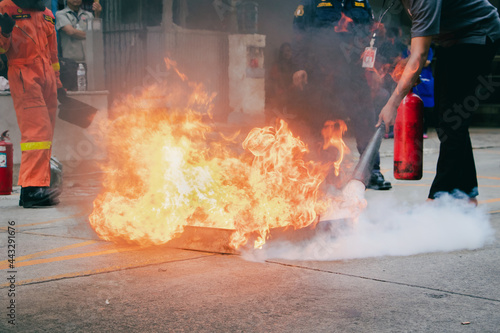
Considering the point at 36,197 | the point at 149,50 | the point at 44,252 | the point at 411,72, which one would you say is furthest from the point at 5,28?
the point at 149,50

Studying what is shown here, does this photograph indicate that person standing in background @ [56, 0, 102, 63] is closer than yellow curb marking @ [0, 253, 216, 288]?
No

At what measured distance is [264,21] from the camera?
1580 cm

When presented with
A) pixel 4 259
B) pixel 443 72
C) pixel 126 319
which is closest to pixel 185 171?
pixel 4 259

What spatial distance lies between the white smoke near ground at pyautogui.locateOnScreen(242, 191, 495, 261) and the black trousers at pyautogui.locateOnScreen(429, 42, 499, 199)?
0.47ft

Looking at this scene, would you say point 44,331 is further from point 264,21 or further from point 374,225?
point 264,21

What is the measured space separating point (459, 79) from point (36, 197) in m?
3.92

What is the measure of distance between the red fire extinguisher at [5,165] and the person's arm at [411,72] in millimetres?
3937

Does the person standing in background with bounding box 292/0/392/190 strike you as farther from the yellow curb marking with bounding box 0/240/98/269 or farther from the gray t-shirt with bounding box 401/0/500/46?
the yellow curb marking with bounding box 0/240/98/269

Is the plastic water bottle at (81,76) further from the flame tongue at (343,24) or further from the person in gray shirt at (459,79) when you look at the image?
the person in gray shirt at (459,79)

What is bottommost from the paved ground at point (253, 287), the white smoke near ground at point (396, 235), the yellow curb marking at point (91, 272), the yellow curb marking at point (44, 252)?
the yellow curb marking at point (44, 252)

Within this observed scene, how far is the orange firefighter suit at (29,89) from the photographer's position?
18.7ft

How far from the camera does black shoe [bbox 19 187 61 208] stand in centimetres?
570

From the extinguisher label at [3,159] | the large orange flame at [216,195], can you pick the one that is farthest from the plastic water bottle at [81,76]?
the large orange flame at [216,195]

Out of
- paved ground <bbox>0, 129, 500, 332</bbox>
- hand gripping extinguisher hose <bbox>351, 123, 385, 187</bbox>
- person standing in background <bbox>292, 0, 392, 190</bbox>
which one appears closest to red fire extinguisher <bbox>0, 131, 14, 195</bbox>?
paved ground <bbox>0, 129, 500, 332</bbox>
